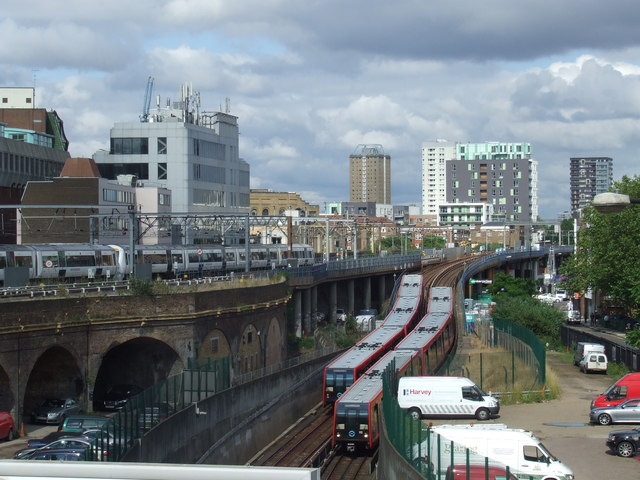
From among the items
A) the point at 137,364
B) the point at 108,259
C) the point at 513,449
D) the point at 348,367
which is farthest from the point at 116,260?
the point at 513,449

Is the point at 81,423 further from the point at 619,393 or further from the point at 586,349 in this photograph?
the point at 586,349

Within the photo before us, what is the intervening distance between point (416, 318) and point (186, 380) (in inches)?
1405

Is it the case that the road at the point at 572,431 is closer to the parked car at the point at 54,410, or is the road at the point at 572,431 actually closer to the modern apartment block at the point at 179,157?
the parked car at the point at 54,410

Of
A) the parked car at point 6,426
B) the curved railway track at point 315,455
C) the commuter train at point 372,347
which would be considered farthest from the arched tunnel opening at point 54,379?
the commuter train at point 372,347

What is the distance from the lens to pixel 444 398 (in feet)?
119

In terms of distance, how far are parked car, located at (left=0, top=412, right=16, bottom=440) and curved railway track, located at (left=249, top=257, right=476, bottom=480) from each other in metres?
9.10

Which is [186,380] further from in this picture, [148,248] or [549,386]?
[148,248]

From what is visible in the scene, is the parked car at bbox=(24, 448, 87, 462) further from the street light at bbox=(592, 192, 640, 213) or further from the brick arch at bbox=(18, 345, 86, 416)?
the street light at bbox=(592, 192, 640, 213)

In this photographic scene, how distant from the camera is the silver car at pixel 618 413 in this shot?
3405 cm

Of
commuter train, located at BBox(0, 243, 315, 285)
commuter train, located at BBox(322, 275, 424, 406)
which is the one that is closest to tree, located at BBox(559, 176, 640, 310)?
commuter train, located at BBox(322, 275, 424, 406)

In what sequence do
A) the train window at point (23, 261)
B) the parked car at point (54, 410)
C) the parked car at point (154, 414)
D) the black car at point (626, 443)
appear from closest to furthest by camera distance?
the black car at point (626, 443) → the parked car at point (154, 414) → the parked car at point (54, 410) → the train window at point (23, 261)

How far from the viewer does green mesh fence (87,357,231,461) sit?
2678 cm

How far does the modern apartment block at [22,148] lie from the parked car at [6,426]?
121 ft

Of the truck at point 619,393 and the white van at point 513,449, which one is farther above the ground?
the white van at point 513,449
